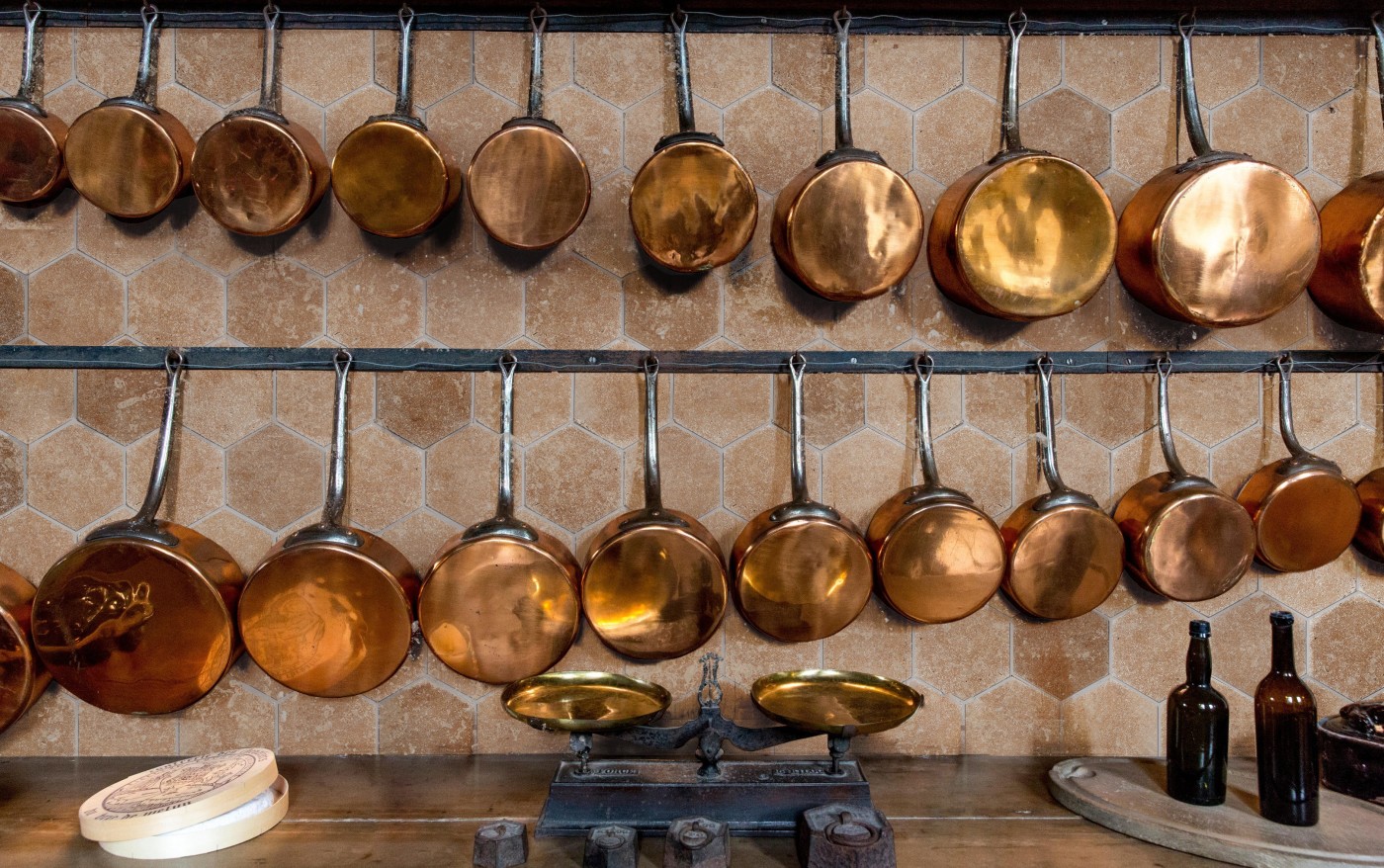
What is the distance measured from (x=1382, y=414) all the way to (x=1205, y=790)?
0.56 m

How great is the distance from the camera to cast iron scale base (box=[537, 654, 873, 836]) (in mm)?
907

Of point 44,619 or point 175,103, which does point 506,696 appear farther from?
point 175,103

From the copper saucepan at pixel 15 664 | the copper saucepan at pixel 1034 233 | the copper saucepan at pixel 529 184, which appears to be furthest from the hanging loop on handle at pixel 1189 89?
the copper saucepan at pixel 15 664

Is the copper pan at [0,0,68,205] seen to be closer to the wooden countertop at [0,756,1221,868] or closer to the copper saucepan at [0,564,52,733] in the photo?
the copper saucepan at [0,564,52,733]

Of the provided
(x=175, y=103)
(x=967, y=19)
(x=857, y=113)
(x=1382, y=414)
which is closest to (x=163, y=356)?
(x=175, y=103)

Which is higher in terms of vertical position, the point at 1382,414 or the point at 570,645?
the point at 1382,414

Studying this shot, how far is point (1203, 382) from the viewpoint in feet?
3.71

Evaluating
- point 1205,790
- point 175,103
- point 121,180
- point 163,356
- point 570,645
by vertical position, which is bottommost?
point 1205,790

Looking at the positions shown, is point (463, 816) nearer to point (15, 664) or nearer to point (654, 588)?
point (654, 588)

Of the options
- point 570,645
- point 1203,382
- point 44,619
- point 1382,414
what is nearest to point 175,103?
point 44,619

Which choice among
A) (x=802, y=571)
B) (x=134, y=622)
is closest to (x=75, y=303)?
(x=134, y=622)

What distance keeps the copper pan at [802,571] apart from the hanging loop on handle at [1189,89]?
0.62 meters

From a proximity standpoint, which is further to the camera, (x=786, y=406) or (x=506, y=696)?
(x=786, y=406)

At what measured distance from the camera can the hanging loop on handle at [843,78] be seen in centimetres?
108
